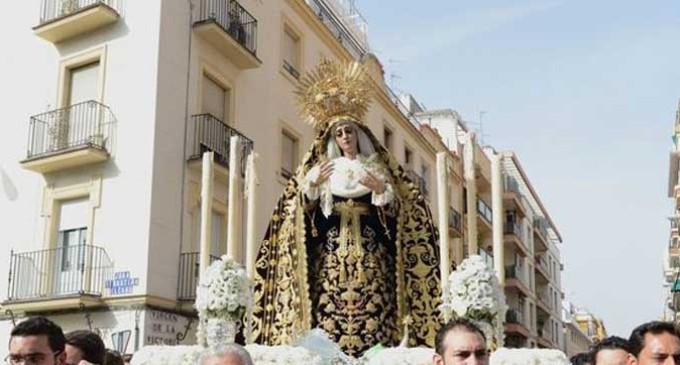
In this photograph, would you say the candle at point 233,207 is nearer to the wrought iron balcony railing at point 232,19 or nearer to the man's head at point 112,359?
the man's head at point 112,359

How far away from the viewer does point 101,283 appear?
12.6 metres

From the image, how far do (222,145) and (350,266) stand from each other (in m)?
9.20

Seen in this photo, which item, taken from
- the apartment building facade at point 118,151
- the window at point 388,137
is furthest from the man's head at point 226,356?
the window at point 388,137

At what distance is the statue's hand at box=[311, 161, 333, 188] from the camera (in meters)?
5.29

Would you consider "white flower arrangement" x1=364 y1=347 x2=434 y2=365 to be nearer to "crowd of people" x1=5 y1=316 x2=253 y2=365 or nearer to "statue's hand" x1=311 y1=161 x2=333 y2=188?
"statue's hand" x1=311 y1=161 x2=333 y2=188

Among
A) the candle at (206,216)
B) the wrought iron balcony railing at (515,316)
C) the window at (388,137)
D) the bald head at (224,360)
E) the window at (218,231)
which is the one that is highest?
the window at (388,137)

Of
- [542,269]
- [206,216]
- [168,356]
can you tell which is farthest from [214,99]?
[542,269]

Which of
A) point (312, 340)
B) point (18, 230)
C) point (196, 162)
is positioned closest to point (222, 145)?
point (196, 162)

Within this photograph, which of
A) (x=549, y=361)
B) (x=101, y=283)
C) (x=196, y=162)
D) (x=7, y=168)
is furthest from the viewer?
(x=7, y=168)

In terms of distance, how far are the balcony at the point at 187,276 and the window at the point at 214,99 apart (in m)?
2.38

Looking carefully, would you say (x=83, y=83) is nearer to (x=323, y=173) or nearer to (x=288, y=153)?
(x=288, y=153)

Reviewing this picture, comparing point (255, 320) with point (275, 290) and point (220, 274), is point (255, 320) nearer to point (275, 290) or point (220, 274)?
point (275, 290)

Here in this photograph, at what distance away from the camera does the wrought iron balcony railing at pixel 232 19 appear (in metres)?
14.2

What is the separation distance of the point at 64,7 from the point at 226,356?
1240cm
